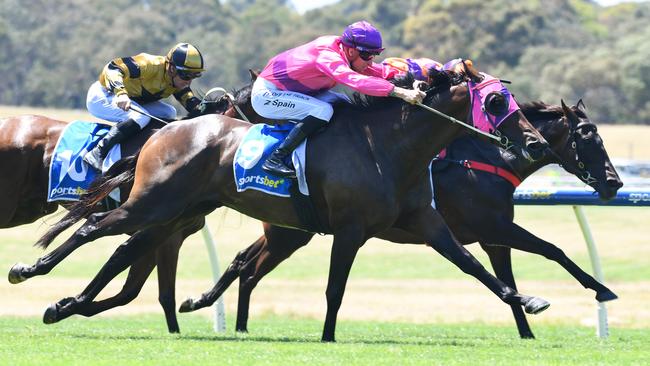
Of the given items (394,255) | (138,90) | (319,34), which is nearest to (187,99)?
(138,90)

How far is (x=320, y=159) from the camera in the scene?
8.68 m

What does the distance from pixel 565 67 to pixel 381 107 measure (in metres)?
65.5

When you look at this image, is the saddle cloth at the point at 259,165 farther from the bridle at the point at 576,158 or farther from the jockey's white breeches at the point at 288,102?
the bridle at the point at 576,158

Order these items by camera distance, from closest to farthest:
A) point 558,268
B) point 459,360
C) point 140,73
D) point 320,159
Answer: point 459,360, point 320,159, point 140,73, point 558,268

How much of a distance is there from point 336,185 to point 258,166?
60 centimetres

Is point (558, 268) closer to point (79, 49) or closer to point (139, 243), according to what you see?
point (139, 243)

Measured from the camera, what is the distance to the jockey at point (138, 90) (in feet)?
31.7

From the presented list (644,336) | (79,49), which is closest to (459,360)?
(644,336)

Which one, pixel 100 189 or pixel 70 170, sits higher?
pixel 70 170

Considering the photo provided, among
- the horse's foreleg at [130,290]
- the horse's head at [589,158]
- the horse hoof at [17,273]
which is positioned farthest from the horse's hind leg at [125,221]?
the horse's head at [589,158]

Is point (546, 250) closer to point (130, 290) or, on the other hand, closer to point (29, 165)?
point (130, 290)

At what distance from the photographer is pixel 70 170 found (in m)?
9.78

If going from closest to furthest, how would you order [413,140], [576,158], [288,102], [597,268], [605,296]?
[413,140], [288,102], [605,296], [576,158], [597,268]

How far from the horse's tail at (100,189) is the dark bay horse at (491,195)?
1300 mm
